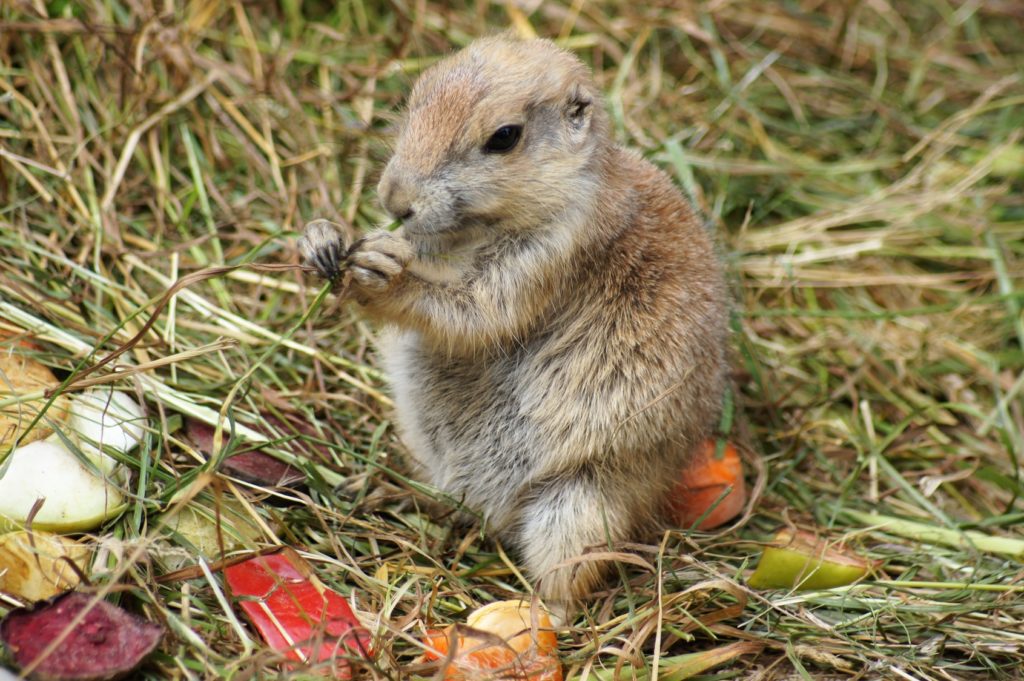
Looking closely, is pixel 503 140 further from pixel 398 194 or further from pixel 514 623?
pixel 514 623

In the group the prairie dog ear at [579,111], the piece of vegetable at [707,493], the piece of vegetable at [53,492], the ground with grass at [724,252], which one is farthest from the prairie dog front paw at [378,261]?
the piece of vegetable at [707,493]

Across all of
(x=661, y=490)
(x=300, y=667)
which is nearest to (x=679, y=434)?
(x=661, y=490)

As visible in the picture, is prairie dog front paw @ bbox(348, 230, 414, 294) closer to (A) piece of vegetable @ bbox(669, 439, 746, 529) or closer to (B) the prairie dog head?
(B) the prairie dog head

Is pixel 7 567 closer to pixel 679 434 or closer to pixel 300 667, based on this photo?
pixel 300 667

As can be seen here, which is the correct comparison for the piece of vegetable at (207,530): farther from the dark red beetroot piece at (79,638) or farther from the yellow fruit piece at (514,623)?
the yellow fruit piece at (514,623)

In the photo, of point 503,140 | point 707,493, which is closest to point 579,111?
point 503,140

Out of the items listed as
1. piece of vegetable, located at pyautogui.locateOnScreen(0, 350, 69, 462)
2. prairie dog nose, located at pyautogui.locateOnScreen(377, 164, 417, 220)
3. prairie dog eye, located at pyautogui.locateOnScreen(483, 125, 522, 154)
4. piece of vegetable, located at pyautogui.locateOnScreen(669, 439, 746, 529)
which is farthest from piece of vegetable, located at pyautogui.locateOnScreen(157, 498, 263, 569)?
piece of vegetable, located at pyautogui.locateOnScreen(669, 439, 746, 529)

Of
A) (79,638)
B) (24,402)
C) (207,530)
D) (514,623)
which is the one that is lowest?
(514,623)
